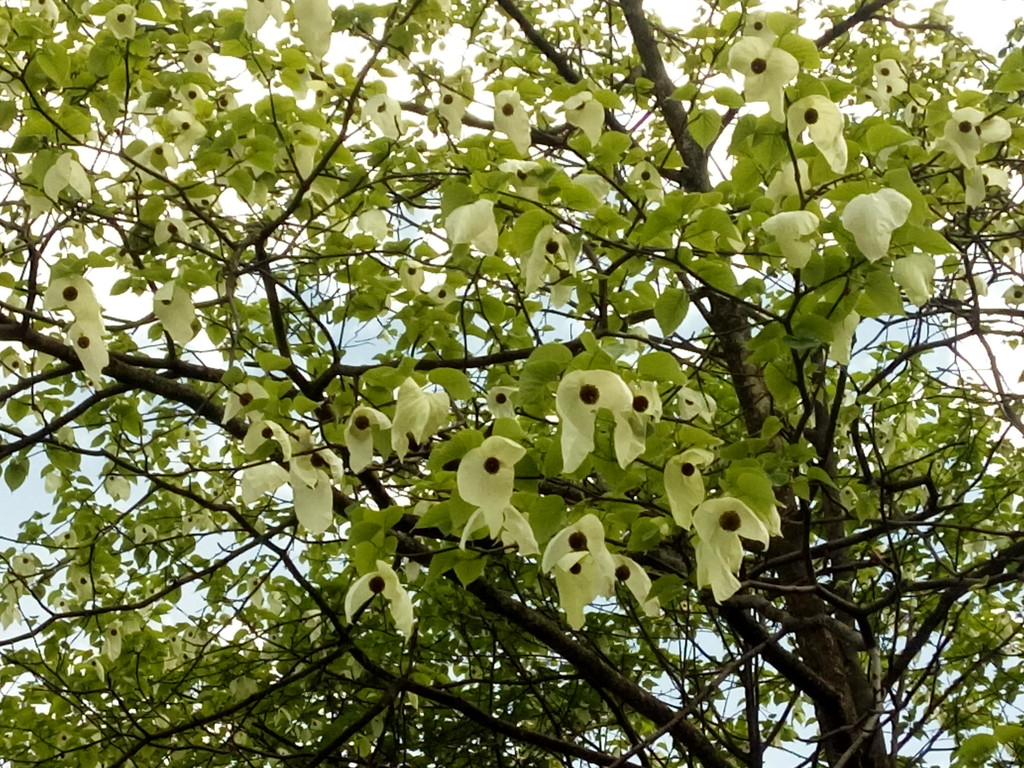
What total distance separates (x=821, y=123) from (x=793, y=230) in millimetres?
260

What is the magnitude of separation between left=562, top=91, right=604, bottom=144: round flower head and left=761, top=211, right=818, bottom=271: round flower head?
2.44 feet

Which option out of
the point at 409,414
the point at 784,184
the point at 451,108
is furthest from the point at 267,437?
the point at 451,108

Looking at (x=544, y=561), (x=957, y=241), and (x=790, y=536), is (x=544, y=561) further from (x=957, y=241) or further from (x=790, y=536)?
(x=790, y=536)

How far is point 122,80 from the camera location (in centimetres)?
262

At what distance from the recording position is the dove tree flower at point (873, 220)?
1.45 m

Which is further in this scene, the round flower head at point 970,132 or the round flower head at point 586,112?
the round flower head at point 586,112

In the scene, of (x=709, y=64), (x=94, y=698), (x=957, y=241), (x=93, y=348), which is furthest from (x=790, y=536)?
(x=94, y=698)

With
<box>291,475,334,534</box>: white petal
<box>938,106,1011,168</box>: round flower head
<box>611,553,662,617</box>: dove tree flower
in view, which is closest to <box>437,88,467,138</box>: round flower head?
<box>938,106,1011,168</box>: round flower head

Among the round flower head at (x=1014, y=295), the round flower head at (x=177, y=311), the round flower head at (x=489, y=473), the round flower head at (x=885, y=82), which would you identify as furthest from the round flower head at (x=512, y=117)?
the round flower head at (x=1014, y=295)

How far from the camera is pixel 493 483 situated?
155 cm

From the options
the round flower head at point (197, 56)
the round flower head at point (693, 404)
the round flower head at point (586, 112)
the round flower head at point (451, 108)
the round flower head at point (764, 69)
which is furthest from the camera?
the round flower head at point (451, 108)

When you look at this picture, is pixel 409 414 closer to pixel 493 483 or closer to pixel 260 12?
pixel 493 483

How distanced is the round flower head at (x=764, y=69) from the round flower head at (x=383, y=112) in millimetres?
1079

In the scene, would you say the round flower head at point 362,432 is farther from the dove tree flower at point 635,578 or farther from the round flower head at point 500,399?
the round flower head at point 500,399
